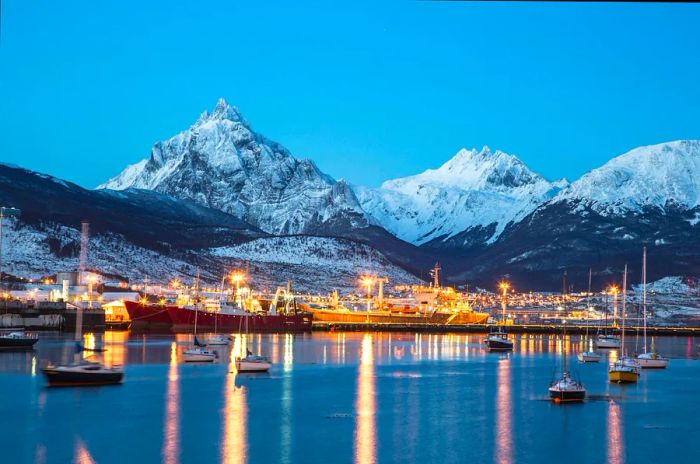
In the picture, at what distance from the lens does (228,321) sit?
5020 inches

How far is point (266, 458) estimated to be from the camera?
34.3m

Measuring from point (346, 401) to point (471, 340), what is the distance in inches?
2818

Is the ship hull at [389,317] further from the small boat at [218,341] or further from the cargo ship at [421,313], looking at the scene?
the small boat at [218,341]

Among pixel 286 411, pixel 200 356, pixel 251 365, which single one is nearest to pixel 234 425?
pixel 286 411

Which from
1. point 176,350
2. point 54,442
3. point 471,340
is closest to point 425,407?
point 54,442

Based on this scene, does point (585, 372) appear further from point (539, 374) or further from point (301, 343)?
point (301, 343)

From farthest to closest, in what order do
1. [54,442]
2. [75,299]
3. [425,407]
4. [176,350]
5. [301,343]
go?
[75,299]
[301,343]
[176,350]
[425,407]
[54,442]

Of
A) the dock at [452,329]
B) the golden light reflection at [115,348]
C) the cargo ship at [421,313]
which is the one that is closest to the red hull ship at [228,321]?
the dock at [452,329]

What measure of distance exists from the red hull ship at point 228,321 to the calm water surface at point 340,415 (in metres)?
49.9

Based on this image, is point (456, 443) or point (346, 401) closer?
point (456, 443)

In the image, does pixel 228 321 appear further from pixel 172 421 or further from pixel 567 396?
pixel 172 421

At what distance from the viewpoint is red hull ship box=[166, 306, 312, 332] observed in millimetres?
126312

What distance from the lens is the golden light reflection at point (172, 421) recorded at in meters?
34.6

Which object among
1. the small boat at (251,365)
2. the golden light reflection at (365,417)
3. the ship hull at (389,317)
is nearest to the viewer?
the golden light reflection at (365,417)
